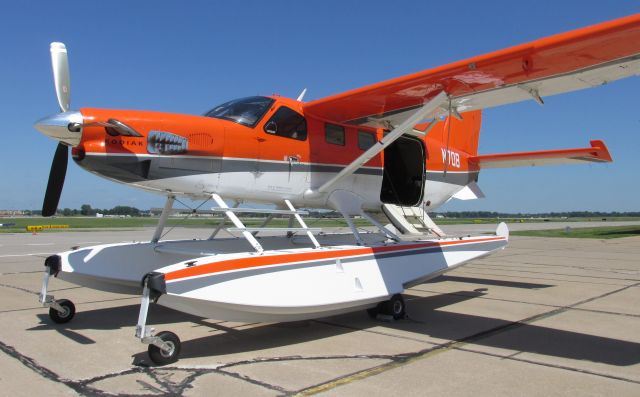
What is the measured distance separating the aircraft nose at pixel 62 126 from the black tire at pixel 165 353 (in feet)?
7.78

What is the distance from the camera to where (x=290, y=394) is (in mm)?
3852

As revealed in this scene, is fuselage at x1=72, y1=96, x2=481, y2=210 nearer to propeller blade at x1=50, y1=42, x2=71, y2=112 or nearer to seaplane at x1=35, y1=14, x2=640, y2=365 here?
seaplane at x1=35, y1=14, x2=640, y2=365

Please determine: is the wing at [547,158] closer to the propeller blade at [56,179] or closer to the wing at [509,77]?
the wing at [509,77]

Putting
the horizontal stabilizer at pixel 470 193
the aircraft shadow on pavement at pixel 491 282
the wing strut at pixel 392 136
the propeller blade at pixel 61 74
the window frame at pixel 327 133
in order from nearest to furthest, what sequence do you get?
the propeller blade at pixel 61 74 < the wing strut at pixel 392 136 < the window frame at pixel 327 133 < the aircraft shadow on pavement at pixel 491 282 < the horizontal stabilizer at pixel 470 193

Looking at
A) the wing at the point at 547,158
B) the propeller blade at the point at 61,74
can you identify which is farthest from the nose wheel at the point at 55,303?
the wing at the point at 547,158

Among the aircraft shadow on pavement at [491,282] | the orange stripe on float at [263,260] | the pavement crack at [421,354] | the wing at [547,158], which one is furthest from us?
the aircraft shadow on pavement at [491,282]

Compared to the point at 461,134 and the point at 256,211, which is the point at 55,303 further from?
the point at 461,134

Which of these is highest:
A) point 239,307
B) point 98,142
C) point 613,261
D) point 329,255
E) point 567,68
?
point 567,68

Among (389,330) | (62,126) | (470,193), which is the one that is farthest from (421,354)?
(470,193)

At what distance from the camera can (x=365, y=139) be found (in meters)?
8.40

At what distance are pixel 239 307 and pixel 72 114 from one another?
272 cm

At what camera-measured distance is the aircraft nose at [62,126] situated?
5.25 m

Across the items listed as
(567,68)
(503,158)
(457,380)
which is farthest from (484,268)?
(457,380)

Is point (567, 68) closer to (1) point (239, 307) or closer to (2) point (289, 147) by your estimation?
(2) point (289, 147)
